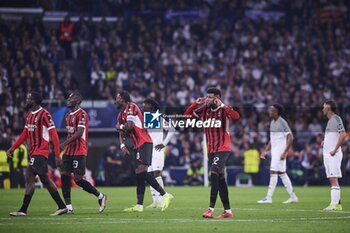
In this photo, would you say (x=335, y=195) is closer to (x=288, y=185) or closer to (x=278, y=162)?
(x=288, y=185)

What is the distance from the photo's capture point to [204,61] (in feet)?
142

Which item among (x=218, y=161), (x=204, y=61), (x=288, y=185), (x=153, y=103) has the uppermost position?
(x=204, y=61)

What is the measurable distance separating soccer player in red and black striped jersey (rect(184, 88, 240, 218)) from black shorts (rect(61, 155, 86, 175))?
2.85 meters

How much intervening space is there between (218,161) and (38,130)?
3.97 meters

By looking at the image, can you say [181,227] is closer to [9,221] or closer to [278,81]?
[9,221]

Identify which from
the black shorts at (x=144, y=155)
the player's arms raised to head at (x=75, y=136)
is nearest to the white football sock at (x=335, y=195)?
the black shorts at (x=144, y=155)

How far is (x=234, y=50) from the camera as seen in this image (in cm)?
4428

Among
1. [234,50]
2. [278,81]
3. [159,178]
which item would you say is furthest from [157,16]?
[159,178]

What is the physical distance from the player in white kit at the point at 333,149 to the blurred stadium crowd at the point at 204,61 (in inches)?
654

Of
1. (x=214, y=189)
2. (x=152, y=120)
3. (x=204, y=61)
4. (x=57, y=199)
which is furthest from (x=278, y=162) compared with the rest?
(x=204, y=61)

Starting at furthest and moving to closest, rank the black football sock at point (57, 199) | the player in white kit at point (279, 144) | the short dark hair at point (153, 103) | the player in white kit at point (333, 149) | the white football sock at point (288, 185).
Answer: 1. the player in white kit at point (279, 144)
2. the white football sock at point (288, 185)
3. the short dark hair at point (153, 103)
4. the player in white kit at point (333, 149)
5. the black football sock at point (57, 199)

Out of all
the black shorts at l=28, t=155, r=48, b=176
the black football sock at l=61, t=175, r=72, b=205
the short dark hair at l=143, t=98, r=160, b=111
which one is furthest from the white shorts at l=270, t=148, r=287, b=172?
the black shorts at l=28, t=155, r=48, b=176

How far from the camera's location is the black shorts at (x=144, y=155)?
18766 millimetres

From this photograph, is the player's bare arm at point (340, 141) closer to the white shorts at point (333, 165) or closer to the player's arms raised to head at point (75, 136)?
the white shorts at point (333, 165)
